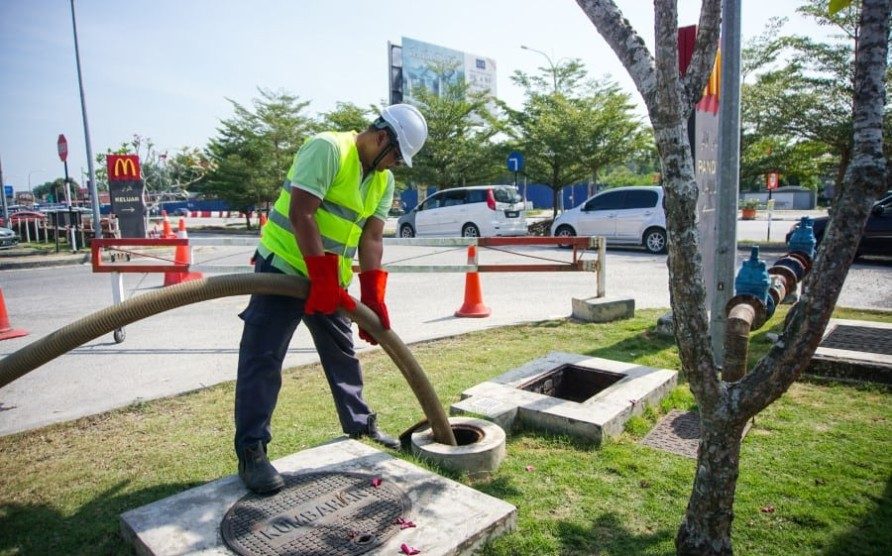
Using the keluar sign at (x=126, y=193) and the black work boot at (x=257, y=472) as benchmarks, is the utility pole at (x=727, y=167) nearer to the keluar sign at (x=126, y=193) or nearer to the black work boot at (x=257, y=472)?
the black work boot at (x=257, y=472)

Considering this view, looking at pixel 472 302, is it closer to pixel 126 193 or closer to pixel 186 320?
pixel 186 320

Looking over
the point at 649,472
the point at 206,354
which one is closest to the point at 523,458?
the point at 649,472

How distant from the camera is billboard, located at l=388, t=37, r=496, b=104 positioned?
2839cm

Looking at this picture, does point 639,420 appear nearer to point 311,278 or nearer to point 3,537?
point 311,278

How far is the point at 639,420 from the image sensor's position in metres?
3.80

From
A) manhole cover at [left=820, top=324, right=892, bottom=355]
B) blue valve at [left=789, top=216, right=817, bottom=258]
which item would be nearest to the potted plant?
blue valve at [left=789, top=216, right=817, bottom=258]

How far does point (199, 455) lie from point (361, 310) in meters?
1.45

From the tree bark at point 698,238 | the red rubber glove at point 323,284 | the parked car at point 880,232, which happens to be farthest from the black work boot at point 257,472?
the parked car at point 880,232

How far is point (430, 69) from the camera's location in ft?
104

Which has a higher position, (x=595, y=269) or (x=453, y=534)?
(x=595, y=269)

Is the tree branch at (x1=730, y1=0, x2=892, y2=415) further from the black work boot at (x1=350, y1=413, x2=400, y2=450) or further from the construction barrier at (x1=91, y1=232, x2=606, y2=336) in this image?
the construction barrier at (x1=91, y1=232, x2=606, y2=336)

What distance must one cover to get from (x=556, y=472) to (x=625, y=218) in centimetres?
1245

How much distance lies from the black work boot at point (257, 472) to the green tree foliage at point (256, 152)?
2428cm

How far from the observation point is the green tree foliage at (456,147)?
80.8ft
